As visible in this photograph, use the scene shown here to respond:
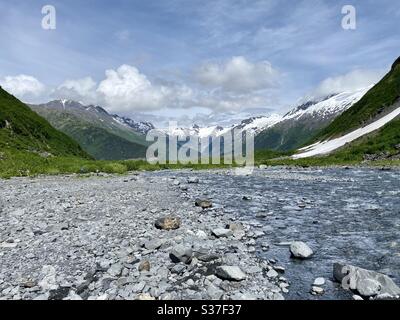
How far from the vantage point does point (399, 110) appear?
113250mm

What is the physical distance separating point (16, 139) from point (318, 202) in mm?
74544

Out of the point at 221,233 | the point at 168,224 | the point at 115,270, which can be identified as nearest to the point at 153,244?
the point at 115,270

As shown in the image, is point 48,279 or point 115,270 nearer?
point 48,279

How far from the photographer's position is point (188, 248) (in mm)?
12391

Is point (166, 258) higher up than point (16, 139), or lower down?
lower down

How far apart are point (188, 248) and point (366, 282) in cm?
538

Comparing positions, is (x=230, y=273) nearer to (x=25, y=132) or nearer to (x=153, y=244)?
(x=153, y=244)

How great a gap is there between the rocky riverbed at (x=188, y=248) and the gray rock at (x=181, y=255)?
32 millimetres

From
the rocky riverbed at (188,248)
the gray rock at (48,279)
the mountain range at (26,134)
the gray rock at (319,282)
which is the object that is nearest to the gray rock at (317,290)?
the rocky riverbed at (188,248)

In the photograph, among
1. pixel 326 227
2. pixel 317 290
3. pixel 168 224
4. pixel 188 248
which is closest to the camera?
pixel 317 290

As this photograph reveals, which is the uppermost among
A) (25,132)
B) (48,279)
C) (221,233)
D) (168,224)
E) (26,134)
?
(25,132)
